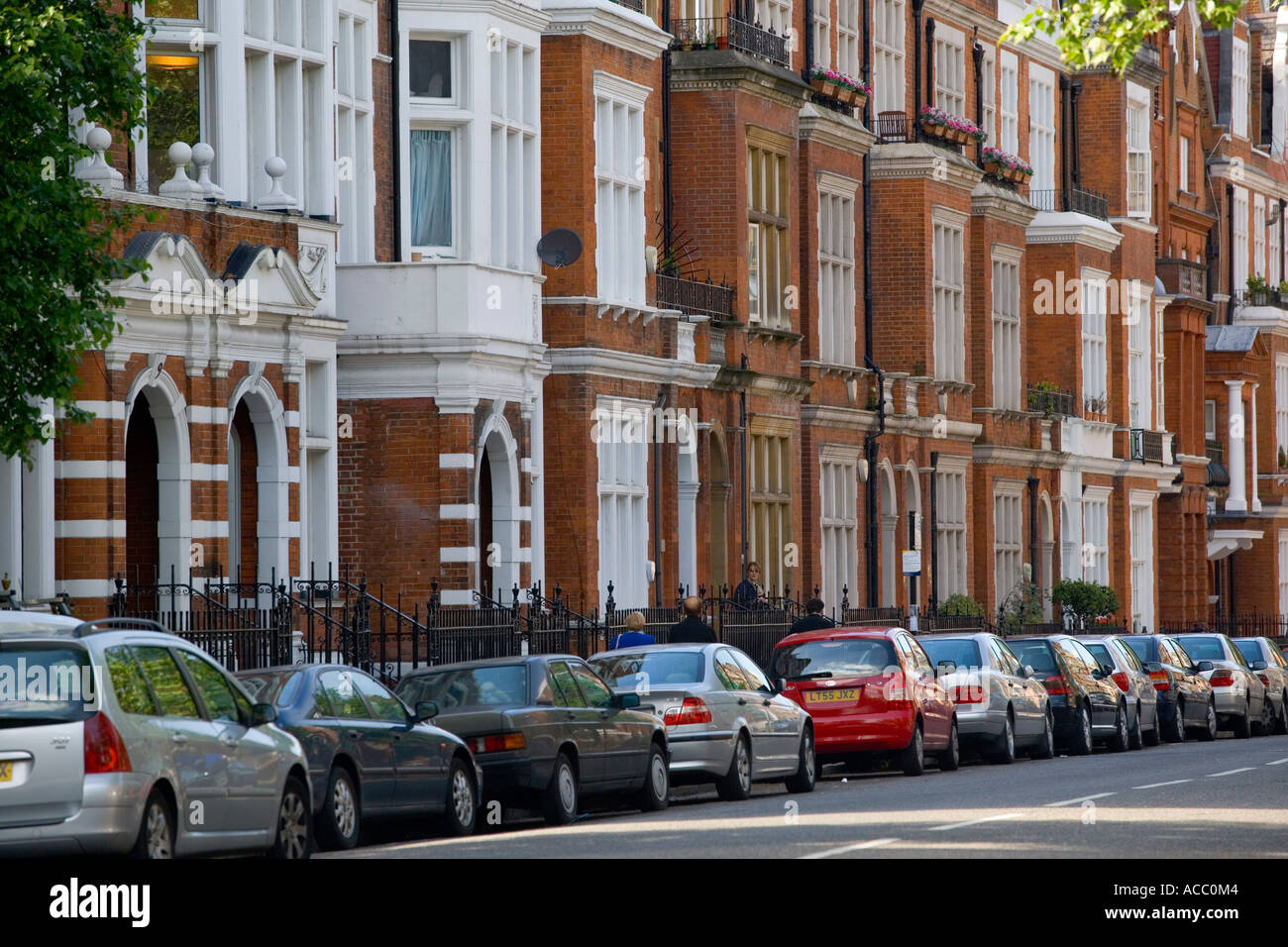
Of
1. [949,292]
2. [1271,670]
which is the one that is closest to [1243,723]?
[1271,670]

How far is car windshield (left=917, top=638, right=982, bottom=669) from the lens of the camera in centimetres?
3212

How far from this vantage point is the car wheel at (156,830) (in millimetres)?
16109

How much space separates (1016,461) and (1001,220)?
5.04 m

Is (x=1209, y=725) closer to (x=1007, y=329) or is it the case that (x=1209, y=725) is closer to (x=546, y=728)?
(x=1007, y=329)

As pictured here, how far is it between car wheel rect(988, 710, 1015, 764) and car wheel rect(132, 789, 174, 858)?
56.0 feet

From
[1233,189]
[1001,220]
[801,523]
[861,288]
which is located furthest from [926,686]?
[1233,189]

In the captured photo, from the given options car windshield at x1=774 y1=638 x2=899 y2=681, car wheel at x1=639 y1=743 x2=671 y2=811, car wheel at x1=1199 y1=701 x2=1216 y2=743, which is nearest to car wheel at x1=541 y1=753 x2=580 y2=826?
car wheel at x1=639 y1=743 x2=671 y2=811

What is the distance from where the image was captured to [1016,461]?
56062 millimetres

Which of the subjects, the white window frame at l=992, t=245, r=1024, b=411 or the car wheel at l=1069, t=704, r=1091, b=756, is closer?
the car wheel at l=1069, t=704, r=1091, b=756

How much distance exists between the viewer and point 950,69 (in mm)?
53312

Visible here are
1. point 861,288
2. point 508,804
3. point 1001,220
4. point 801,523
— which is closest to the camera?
point 508,804

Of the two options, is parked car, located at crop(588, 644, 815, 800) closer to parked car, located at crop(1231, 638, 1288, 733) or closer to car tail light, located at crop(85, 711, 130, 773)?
car tail light, located at crop(85, 711, 130, 773)

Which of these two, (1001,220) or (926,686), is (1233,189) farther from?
(926,686)

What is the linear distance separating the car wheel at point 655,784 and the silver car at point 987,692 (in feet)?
24.1
